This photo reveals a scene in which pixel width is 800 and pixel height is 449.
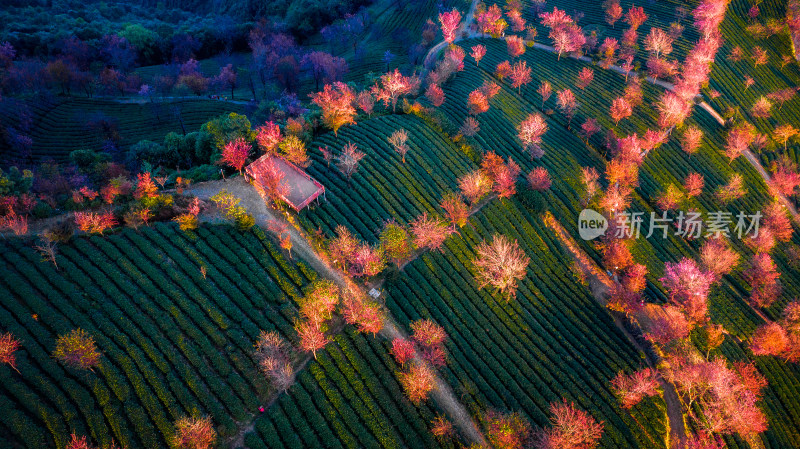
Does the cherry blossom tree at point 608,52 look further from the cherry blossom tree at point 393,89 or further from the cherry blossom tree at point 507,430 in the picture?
the cherry blossom tree at point 507,430

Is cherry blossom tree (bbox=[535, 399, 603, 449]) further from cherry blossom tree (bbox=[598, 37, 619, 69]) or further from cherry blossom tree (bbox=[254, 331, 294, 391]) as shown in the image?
cherry blossom tree (bbox=[598, 37, 619, 69])

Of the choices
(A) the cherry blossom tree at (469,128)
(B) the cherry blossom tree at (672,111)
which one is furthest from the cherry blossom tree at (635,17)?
(A) the cherry blossom tree at (469,128)

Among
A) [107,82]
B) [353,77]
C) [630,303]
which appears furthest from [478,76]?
[107,82]

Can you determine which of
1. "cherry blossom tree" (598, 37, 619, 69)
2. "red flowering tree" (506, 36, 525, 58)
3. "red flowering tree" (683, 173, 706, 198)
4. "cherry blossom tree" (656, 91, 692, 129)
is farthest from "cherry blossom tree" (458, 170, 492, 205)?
"cherry blossom tree" (598, 37, 619, 69)

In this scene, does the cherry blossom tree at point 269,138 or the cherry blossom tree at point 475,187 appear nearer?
the cherry blossom tree at point 269,138

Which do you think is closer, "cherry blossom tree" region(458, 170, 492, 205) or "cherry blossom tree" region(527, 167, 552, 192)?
"cherry blossom tree" region(458, 170, 492, 205)

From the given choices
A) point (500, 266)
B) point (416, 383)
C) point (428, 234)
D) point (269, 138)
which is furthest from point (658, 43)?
point (416, 383)
